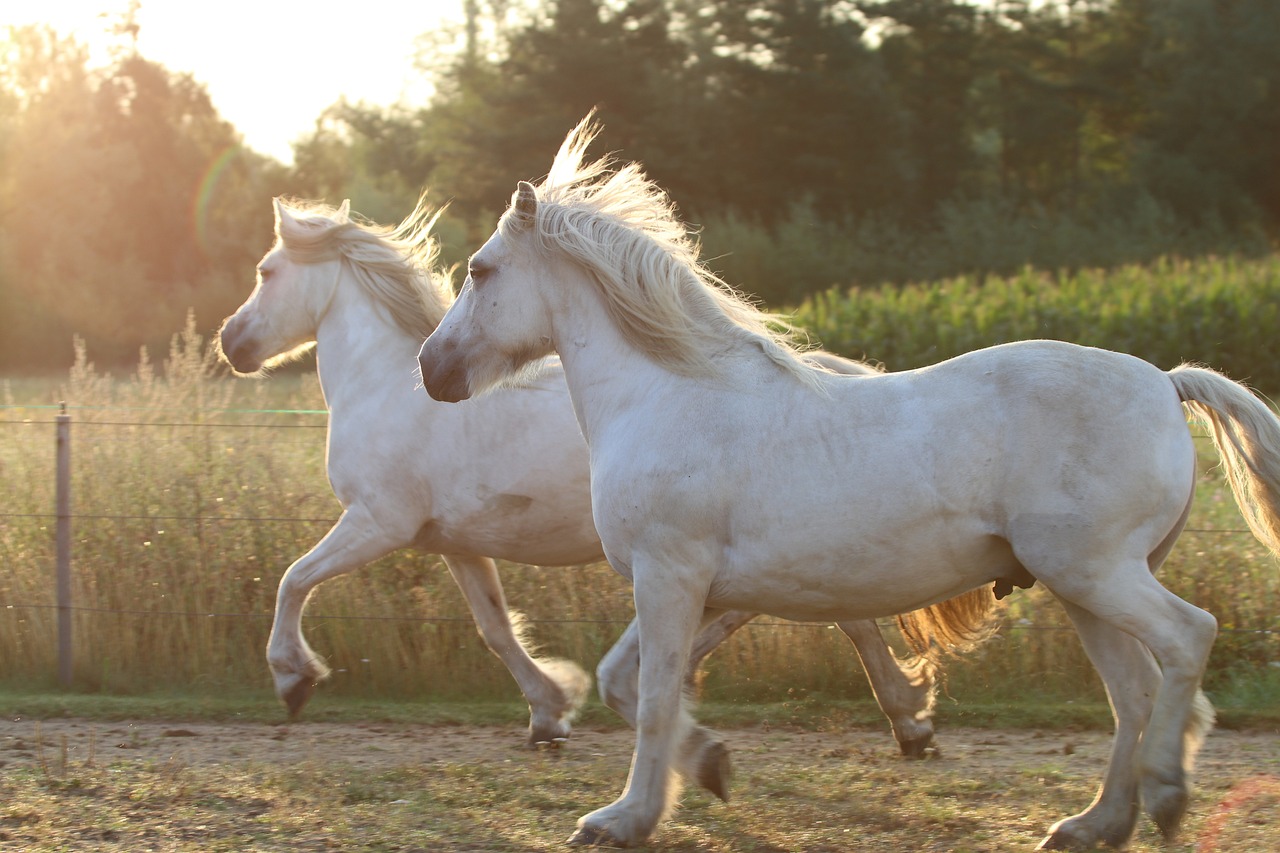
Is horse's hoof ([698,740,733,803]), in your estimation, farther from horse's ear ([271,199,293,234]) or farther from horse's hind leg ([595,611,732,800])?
horse's ear ([271,199,293,234])

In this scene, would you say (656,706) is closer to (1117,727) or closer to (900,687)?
(1117,727)

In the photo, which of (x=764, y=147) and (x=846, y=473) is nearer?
(x=846, y=473)

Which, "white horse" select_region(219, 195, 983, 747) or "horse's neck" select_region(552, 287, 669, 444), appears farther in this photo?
"white horse" select_region(219, 195, 983, 747)

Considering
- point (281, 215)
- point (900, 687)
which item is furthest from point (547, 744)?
point (281, 215)

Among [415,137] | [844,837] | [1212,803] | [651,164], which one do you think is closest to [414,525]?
[844,837]

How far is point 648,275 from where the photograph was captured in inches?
164

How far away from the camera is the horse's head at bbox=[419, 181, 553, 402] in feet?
14.1

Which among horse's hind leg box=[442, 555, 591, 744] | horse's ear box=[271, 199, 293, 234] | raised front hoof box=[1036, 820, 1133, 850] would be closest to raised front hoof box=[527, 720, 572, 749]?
horse's hind leg box=[442, 555, 591, 744]

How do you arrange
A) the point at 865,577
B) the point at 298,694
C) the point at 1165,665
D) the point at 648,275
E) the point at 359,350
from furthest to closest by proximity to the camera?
the point at 359,350
the point at 298,694
the point at 648,275
the point at 865,577
the point at 1165,665

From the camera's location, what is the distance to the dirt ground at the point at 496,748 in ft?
17.1

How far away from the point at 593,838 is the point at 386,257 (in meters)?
3.03

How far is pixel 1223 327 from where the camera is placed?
19609 millimetres

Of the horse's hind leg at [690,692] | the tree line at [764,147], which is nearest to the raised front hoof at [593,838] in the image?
the horse's hind leg at [690,692]

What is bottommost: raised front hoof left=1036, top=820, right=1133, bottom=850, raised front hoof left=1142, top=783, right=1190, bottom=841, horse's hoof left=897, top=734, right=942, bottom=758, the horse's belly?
horse's hoof left=897, top=734, right=942, bottom=758
